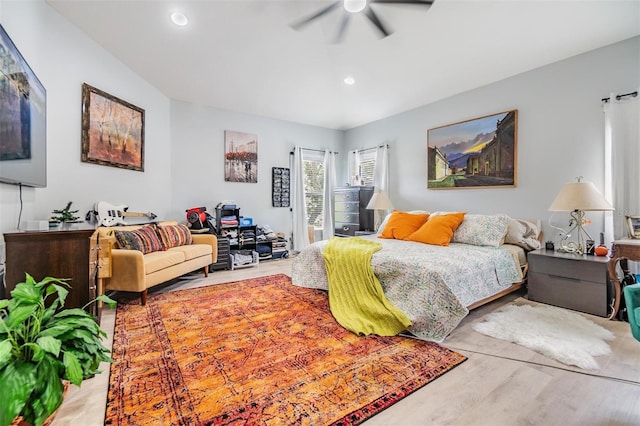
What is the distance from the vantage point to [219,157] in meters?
5.02

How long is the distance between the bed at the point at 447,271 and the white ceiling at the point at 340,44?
6.13ft

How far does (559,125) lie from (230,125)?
15.6ft

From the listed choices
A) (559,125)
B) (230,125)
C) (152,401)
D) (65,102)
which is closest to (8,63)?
(65,102)

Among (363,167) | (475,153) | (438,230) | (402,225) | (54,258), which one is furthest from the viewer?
(363,167)

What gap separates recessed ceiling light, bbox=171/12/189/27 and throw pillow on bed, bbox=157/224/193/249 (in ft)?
7.63

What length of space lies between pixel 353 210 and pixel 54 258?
14.4ft

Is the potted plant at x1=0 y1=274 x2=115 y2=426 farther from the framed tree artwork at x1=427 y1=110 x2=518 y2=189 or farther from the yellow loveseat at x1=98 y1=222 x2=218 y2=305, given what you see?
the framed tree artwork at x1=427 y1=110 x2=518 y2=189

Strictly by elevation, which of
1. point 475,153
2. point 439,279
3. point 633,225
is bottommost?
point 439,279

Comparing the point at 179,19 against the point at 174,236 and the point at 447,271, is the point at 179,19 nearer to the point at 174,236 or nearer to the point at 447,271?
the point at 174,236

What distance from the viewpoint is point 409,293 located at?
2330 millimetres

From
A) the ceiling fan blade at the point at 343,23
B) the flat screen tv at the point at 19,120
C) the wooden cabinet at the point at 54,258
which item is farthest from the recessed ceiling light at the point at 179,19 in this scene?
the wooden cabinet at the point at 54,258

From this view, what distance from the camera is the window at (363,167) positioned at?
5765 mm

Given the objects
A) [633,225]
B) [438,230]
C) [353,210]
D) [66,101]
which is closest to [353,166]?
[353,210]

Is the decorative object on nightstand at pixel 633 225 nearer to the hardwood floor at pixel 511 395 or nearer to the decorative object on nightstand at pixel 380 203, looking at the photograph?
the hardwood floor at pixel 511 395
